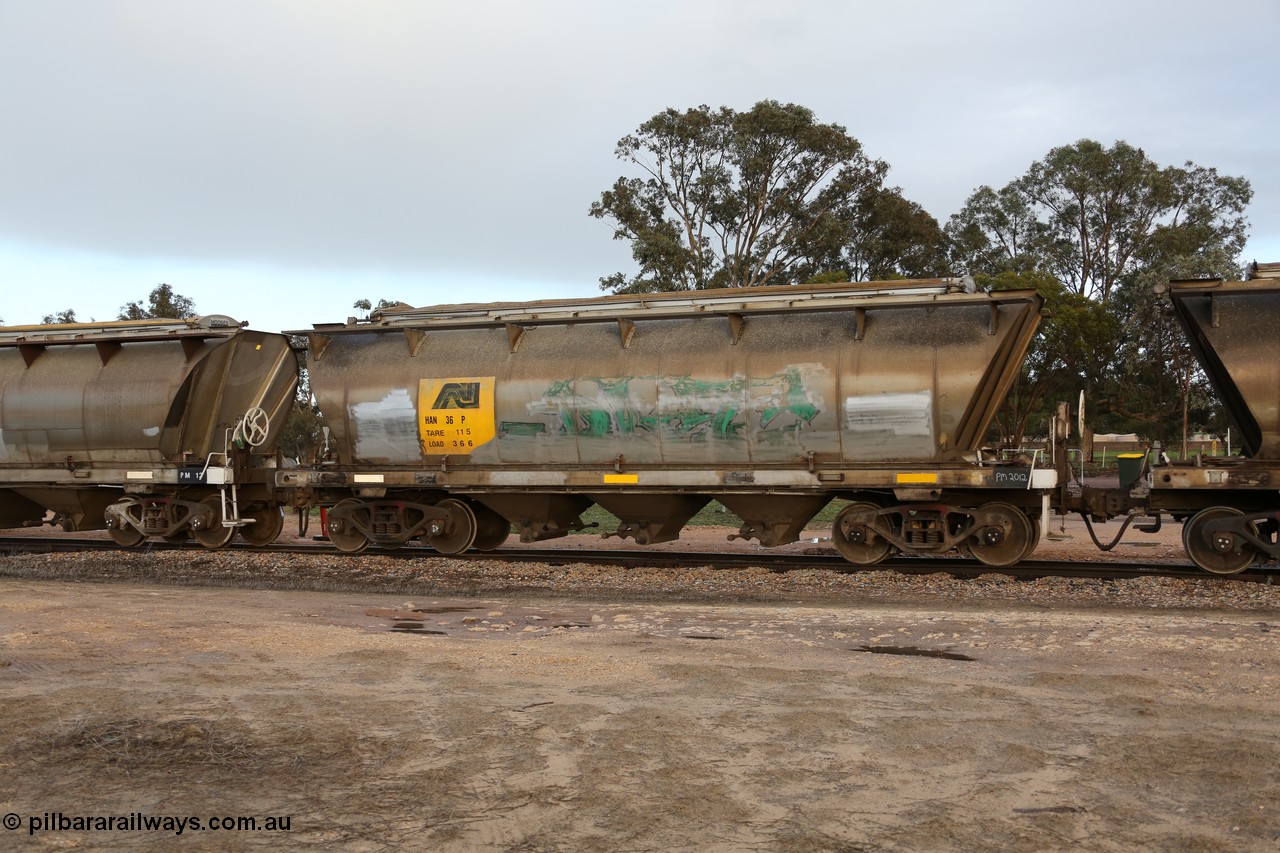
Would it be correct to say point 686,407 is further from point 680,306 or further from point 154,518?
point 154,518

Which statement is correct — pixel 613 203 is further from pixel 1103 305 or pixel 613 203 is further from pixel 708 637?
pixel 708 637

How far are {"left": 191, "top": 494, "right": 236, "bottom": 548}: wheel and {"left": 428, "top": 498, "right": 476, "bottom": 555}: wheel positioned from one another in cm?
356

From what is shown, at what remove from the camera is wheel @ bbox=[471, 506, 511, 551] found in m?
15.8

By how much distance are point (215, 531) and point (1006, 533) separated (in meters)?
11.8

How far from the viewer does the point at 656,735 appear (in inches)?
239

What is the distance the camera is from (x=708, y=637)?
955 centimetres

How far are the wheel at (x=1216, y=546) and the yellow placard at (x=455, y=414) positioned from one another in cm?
896

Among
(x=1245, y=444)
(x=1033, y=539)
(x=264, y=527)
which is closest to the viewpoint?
(x=1245, y=444)

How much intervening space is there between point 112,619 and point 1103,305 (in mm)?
35561

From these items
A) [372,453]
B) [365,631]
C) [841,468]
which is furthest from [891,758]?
[372,453]

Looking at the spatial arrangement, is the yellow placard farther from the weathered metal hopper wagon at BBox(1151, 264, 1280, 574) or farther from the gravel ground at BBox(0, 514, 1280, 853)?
the weathered metal hopper wagon at BBox(1151, 264, 1280, 574)

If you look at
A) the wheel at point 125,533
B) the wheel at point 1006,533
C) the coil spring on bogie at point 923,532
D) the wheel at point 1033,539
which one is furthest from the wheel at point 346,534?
the wheel at point 1033,539

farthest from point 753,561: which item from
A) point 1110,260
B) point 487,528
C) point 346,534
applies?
point 1110,260

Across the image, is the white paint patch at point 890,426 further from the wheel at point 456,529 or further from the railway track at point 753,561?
the wheel at point 456,529
